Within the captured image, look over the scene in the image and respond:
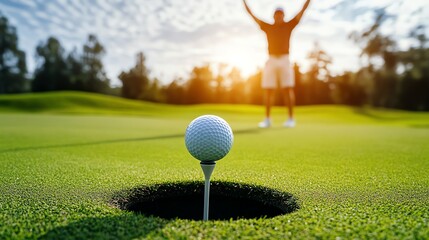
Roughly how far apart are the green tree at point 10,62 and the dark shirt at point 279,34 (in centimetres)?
5018

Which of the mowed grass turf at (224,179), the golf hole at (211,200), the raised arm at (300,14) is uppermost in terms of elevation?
the raised arm at (300,14)

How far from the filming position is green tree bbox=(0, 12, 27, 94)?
4831 cm

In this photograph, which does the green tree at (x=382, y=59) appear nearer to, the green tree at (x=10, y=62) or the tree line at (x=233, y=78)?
the tree line at (x=233, y=78)

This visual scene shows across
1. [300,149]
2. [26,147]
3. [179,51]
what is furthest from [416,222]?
[179,51]

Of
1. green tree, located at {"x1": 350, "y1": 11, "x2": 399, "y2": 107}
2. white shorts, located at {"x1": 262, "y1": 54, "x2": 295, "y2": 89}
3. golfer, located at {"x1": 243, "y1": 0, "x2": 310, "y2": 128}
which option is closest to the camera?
golfer, located at {"x1": 243, "y1": 0, "x2": 310, "y2": 128}

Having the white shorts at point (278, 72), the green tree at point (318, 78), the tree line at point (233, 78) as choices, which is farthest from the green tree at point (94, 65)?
the white shorts at point (278, 72)

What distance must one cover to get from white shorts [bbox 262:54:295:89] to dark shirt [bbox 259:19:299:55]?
8.6 inches

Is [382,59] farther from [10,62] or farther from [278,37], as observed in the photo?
[10,62]

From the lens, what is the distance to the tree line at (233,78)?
1374 inches

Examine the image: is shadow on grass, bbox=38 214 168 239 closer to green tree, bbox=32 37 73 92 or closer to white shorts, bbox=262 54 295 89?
white shorts, bbox=262 54 295 89

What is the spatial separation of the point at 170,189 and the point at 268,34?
250 inches

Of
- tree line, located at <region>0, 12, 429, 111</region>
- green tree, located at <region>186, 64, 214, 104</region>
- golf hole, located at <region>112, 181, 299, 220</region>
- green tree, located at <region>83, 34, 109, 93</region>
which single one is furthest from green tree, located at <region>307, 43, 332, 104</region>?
golf hole, located at <region>112, 181, 299, 220</region>

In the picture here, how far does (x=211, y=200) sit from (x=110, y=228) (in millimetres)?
1134

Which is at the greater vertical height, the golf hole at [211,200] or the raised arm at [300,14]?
the raised arm at [300,14]
